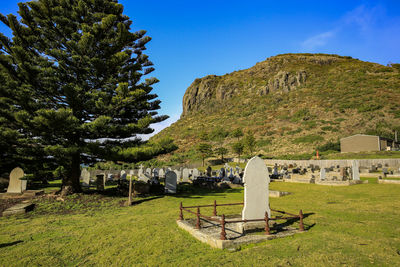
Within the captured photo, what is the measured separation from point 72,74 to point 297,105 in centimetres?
7244

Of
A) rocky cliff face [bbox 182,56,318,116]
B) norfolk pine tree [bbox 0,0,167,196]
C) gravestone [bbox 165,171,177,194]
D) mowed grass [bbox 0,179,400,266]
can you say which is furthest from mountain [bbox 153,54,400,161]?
mowed grass [bbox 0,179,400,266]

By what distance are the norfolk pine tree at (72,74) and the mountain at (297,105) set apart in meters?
40.7

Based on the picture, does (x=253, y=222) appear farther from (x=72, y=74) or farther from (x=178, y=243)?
(x=72, y=74)

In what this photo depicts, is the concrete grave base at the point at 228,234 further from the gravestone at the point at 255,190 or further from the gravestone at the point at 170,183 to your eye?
the gravestone at the point at 170,183

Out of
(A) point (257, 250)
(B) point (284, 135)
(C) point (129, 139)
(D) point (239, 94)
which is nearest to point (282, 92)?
(D) point (239, 94)

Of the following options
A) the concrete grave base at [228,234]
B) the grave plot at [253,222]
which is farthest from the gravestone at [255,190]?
the concrete grave base at [228,234]

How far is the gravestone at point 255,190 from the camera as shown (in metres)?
6.35

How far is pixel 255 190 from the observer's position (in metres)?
6.52

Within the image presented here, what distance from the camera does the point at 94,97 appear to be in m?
13.3

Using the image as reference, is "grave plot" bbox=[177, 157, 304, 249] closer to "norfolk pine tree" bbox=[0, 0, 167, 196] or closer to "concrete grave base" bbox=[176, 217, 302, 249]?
"concrete grave base" bbox=[176, 217, 302, 249]

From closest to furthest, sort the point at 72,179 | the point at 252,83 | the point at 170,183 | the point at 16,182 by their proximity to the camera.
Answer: the point at 72,179 < the point at 16,182 < the point at 170,183 < the point at 252,83

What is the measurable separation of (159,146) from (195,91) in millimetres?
119970

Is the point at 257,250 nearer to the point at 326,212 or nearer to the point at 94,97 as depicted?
the point at 326,212

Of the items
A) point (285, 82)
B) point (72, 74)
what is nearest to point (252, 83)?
point (285, 82)
